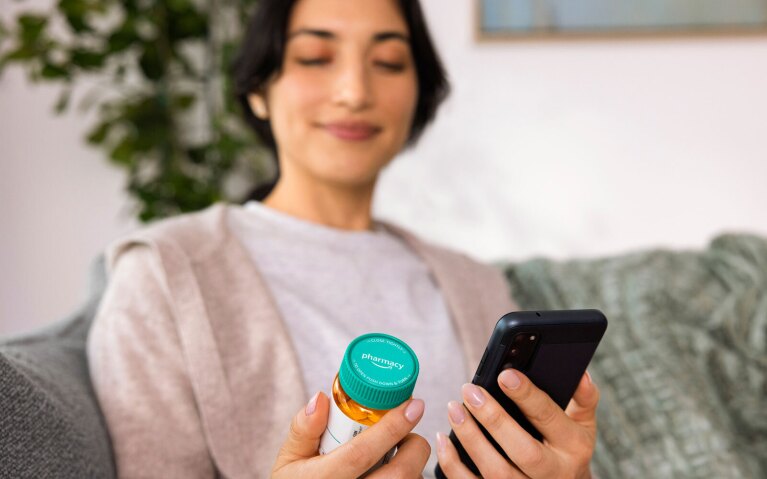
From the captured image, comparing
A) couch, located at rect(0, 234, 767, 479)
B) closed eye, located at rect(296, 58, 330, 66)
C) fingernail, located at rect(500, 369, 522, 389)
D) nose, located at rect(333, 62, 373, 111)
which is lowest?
couch, located at rect(0, 234, 767, 479)

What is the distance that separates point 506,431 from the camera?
1.61 ft

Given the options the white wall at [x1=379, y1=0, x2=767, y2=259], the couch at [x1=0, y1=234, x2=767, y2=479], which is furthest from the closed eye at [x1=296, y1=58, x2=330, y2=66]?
→ the white wall at [x1=379, y1=0, x2=767, y2=259]

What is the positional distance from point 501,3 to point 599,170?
46 centimetres

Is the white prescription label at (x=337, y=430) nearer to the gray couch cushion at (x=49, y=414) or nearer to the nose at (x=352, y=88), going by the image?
the gray couch cushion at (x=49, y=414)

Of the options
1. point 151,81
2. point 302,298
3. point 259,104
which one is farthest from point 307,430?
point 151,81

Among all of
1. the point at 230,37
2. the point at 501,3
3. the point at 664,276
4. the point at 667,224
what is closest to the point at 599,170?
the point at 667,224

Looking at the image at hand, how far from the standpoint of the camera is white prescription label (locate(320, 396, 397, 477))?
45 centimetres

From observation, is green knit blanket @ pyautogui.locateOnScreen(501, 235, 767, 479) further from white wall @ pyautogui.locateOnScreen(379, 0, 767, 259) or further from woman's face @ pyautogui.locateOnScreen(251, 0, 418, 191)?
white wall @ pyautogui.locateOnScreen(379, 0, 767, 259)

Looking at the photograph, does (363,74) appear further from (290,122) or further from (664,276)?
(664,276)

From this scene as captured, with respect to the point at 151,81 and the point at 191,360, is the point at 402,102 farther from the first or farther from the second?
the point at 151,81

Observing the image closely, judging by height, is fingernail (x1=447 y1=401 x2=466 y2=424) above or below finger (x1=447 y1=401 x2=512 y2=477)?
above

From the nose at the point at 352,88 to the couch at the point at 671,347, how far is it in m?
0.40

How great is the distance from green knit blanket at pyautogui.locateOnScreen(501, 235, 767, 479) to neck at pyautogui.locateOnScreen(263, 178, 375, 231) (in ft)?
1.02

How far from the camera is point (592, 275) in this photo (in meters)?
1.10
